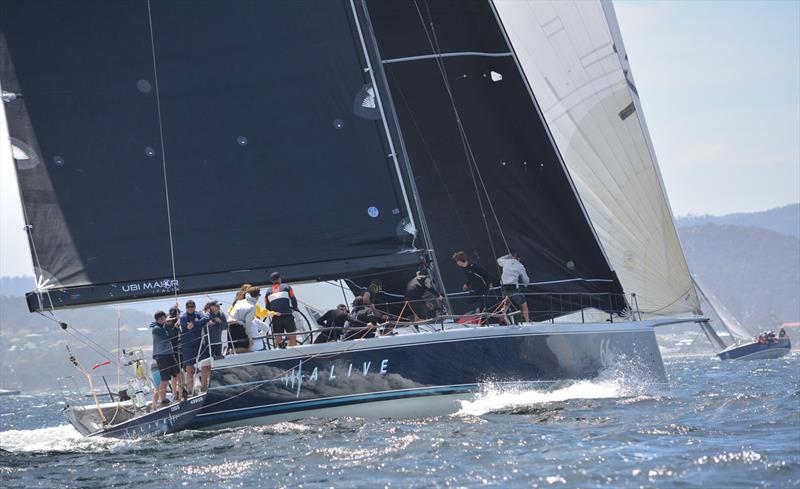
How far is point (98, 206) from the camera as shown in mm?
14531

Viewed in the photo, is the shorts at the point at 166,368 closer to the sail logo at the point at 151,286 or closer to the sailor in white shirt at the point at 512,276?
the sail logo at the point at 151,286

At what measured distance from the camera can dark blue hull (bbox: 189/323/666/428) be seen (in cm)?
1293

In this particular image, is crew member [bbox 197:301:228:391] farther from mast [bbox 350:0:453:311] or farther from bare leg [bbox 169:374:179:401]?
mast [bbox 350:0:453:311]

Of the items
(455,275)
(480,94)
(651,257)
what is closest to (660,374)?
(651,257)

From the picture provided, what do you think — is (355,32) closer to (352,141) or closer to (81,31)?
(352,141)

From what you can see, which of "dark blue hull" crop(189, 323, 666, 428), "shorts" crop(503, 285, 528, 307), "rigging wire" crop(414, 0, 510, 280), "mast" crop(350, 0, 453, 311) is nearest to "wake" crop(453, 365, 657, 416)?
"dark blue hull" crop(189, 323, 666, 428)

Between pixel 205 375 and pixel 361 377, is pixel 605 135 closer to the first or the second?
pixel 361 377

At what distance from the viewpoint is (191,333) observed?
13391mm

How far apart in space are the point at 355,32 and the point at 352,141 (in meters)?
1.36

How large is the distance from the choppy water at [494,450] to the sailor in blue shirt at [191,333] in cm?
77

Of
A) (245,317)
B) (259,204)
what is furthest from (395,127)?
(245,317)

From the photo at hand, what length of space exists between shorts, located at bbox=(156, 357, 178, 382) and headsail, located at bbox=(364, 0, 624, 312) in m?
4.63

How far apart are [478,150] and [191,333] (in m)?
5.59

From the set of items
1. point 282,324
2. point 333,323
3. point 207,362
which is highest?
point 282,324
